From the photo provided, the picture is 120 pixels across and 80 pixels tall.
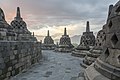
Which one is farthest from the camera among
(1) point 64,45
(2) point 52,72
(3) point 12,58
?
(1) point 64,45

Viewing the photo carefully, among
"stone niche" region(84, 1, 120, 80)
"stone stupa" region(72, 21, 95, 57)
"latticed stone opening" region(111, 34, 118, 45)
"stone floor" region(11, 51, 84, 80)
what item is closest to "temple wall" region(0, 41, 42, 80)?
"stone floor" region(11, 51, 84, 80)

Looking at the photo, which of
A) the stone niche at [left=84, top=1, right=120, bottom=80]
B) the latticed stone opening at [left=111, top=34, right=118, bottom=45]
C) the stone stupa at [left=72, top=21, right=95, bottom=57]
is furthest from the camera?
the stone stupa at [left=72, top=21, right=95, bottom=57]

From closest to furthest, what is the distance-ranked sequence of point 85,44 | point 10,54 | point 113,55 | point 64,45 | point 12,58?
point 113,55 → point 10,54 → point 12,58 → point 85,44 → point 64,45

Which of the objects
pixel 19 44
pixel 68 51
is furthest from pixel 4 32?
pixel 68 51

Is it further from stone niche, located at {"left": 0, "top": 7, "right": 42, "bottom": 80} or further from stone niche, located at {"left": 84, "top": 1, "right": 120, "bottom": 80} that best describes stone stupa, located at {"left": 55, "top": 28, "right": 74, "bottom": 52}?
stone niche, located at {"left": 84, "top": 1, "right": 120, "bottom": 80}

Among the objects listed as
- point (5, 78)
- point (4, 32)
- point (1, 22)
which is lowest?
point (5, 78)

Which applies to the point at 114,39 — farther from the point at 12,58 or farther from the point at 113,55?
the point at 12,58

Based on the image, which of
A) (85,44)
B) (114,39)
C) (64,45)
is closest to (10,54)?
(114,39)

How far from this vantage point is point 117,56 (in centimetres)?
350

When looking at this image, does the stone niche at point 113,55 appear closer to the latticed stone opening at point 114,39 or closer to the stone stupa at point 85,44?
the latticed stone opening at point 114,39

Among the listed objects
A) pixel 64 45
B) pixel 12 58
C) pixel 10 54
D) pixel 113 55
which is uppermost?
pixel 64 45

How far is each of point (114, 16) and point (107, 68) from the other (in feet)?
4.10

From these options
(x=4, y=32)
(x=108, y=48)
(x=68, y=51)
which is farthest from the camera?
(x=68, y=51)

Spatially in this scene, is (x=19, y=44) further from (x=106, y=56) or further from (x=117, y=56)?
(x=117, y=56)
